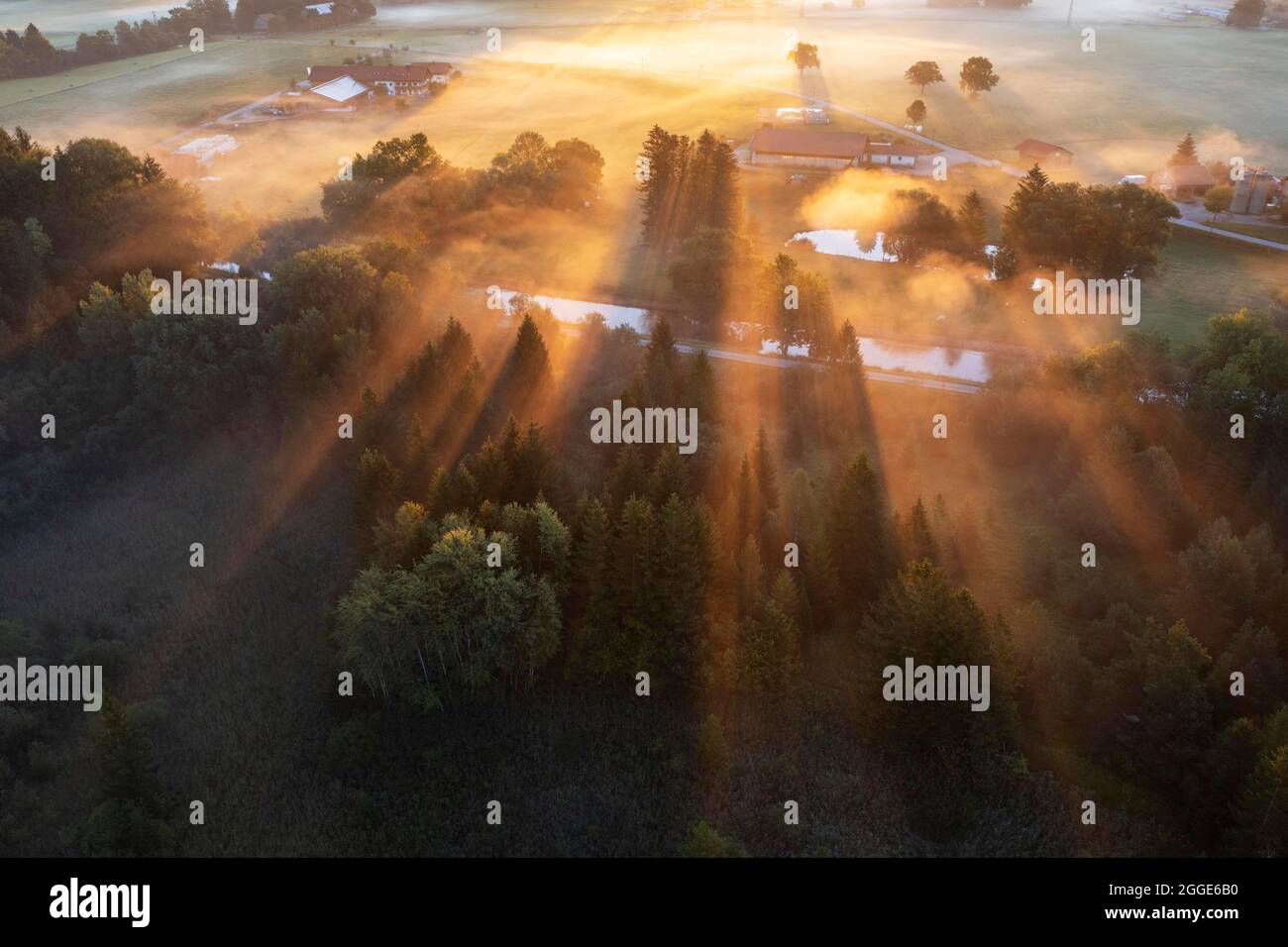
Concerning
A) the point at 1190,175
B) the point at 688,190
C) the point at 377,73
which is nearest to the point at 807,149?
the point at 688,190

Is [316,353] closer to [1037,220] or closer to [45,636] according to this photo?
[45,636]

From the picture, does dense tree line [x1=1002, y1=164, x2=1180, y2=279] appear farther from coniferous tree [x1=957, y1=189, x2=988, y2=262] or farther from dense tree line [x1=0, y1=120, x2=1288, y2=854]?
dense tree line [x1=0, y1=120, x2=1288, y2=854]

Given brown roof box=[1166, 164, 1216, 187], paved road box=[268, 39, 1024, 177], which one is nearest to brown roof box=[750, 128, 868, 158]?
paved road box=[268, 39, 1024, 177]

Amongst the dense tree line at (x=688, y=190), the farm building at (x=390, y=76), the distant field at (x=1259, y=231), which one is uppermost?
the farm building at (x=390, y=76)

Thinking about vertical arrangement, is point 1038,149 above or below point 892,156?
above

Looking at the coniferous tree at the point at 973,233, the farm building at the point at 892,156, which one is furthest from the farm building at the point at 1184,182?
the coniferous tree at the point at 973,233

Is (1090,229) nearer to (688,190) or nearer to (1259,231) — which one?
(1259,231)

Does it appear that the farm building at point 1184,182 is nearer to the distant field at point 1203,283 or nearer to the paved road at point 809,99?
the distant field at point 1203,283
